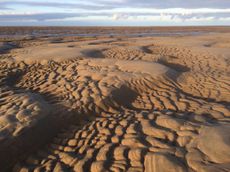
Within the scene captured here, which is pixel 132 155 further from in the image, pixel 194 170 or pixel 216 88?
pixel 216 88

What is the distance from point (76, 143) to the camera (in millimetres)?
4160

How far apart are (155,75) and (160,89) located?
68 centimetres

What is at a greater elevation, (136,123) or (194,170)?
(194,170)

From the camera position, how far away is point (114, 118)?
4734 millimetres

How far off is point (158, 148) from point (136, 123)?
2.87ft

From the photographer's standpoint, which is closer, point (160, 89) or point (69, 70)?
point (160, 89)

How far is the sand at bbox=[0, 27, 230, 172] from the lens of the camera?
11.3ft

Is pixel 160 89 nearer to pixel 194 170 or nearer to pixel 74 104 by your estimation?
pixel 74 104

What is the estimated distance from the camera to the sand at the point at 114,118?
3447 millimetres

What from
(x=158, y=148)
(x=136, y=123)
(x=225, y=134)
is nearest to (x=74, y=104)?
(x=136, y=123)

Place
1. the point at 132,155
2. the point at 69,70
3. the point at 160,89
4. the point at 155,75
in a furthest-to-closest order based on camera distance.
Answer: the point at 69,70 → the point at 155,75 → the point at 160,89 → the point at 132,155

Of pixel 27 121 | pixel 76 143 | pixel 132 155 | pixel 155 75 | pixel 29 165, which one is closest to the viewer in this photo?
pixel 132 155

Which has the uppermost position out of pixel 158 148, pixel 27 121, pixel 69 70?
pixel 158 148

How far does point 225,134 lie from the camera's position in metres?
3.66
